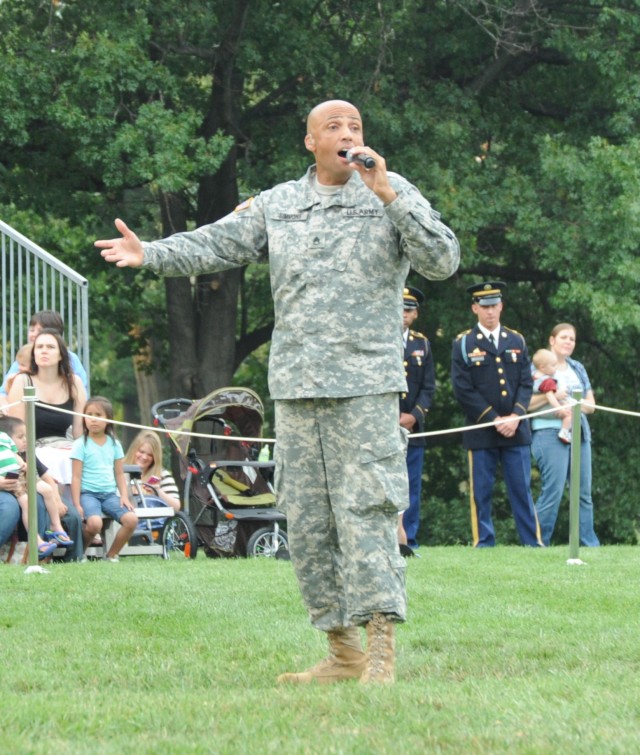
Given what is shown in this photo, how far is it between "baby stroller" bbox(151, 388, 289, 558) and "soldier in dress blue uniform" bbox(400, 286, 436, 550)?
1150mm

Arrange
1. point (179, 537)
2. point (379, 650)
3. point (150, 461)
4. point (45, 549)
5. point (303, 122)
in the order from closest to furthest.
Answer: point (379, 650)
point (45, 549)
point (179, 537)
point (150, 461)
point (303, 122)

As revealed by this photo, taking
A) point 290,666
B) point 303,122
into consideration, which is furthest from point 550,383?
point 290,666

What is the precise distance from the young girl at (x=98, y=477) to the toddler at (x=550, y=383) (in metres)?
4.03

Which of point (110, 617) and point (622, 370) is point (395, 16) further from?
point (110, 617)

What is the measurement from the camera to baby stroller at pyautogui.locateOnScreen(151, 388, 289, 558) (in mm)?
12672

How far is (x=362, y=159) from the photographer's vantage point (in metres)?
5.20

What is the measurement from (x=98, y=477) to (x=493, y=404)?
360 centimetres

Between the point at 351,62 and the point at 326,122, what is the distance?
48.6 ft

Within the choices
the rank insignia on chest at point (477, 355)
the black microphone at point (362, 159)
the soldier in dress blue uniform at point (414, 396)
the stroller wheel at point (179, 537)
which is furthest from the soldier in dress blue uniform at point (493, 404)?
the black microphone at point (362, 159)

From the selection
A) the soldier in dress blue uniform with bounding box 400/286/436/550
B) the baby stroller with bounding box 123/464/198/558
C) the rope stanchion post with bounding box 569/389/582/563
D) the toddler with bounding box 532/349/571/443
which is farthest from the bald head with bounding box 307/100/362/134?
the toddler with bounding box 532/349/571/443

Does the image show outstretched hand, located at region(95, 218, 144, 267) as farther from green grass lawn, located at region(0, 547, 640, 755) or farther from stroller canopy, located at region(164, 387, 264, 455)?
stroller canopy, located at region(164, 387, 264, 455)

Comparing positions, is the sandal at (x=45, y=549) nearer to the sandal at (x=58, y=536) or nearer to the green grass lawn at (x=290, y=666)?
the sandal at (x=58, y=536)

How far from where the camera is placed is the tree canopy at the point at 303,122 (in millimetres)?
18156

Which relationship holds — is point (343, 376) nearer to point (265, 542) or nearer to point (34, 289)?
point (265, 542)
